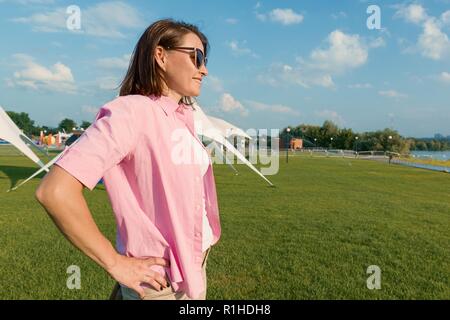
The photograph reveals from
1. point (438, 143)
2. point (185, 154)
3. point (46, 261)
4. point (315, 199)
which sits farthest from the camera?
point (438, 143)

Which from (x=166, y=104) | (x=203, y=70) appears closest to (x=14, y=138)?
(x=203, y=70)

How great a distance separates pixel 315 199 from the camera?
12805mm

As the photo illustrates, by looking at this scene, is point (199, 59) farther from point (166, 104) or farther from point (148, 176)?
point (148, 176)

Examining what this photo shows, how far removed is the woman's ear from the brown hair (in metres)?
0.01

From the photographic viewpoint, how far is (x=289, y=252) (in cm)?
662

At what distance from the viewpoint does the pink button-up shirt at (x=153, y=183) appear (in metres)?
1.29

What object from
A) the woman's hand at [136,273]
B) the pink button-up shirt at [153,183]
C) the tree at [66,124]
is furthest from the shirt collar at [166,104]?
the tree at [66,124]

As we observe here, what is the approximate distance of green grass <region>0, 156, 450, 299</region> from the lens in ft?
16.3

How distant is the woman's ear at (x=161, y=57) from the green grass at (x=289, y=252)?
3759 millimetres

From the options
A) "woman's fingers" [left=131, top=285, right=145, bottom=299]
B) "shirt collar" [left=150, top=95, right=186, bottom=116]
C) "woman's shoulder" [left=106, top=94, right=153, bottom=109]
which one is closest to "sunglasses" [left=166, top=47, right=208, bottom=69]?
"shirt collar" [left=150, top=95, right=186, bottom=116]

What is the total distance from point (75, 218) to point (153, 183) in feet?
1.04
